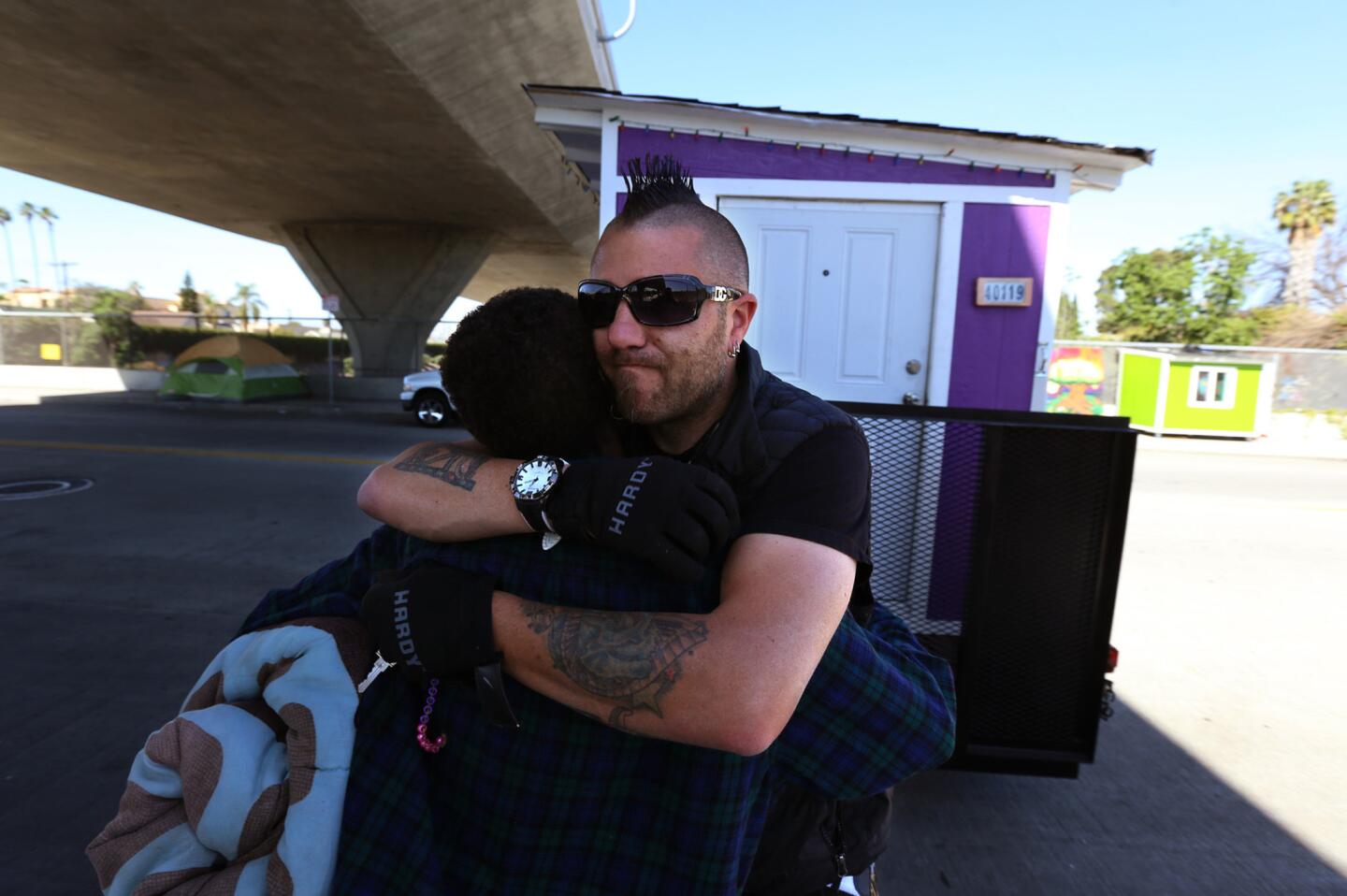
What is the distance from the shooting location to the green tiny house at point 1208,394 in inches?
676

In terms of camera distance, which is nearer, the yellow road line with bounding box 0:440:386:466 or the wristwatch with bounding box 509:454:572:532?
the wristwatch with bounding box 509:454:572:532

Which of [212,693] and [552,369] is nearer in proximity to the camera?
[552,369]

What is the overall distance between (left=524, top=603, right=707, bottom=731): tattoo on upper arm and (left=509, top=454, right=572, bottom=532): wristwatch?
0.15m

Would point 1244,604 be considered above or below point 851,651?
below

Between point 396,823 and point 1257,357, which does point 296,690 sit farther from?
point 1257,357

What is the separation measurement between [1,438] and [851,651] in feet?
46.9

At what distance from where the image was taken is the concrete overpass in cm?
1039

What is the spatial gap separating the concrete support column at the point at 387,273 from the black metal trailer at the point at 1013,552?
882 inches

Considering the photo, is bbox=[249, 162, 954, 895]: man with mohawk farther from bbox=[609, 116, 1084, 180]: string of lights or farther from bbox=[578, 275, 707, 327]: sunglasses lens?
bbox=[609, 116, 1084, 180]: string of lights

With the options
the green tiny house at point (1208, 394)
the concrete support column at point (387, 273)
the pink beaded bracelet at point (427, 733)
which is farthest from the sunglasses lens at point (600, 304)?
the concrete support column at point (387, 273)

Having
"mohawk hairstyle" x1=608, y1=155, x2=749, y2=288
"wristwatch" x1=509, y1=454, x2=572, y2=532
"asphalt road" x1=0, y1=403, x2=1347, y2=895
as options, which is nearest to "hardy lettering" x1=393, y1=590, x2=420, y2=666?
"wristwatch" x1=509, y1=454, x2=572, y2=532

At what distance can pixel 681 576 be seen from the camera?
111 cm

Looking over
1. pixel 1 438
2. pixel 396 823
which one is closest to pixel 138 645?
pixel 396 823

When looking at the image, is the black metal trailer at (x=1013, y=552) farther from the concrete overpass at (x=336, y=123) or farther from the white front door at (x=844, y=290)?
the concrete overpass at (x=336, y=123)
